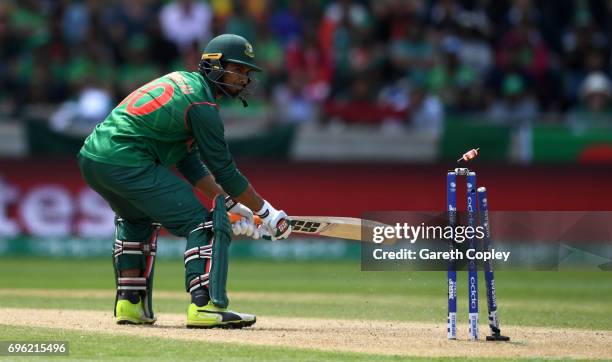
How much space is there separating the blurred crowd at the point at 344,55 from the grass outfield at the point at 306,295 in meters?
2.91

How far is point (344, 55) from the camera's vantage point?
67.0 ft

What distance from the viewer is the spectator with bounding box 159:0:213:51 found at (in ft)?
69.2

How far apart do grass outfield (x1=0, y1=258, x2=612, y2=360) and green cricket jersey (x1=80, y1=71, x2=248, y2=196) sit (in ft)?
4.35

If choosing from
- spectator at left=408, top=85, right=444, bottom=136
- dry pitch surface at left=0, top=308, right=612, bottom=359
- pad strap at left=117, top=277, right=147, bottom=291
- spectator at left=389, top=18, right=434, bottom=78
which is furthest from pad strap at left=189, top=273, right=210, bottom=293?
spectator at left=389, top=18, right=434, bottom=78

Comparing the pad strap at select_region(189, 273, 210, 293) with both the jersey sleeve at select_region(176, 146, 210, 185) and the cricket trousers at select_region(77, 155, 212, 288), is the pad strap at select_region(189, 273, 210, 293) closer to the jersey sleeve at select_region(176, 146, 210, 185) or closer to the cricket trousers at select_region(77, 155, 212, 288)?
the cricket trousers at select_region(77, 155, 212, 288)

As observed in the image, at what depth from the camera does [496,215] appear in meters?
10.9

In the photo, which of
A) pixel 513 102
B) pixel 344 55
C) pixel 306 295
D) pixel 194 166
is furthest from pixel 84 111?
pixel 194 166

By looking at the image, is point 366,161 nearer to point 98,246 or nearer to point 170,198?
point 98,246

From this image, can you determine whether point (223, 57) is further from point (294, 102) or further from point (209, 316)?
point (294, 102)

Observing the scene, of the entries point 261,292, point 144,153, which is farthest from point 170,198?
point 261,292

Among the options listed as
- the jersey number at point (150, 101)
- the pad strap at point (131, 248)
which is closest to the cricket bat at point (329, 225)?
the pad strap at point (131, 248)

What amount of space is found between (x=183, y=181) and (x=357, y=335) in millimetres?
1739

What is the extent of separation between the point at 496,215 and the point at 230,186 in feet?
9.91

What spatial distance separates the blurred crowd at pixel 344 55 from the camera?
19.9 m
